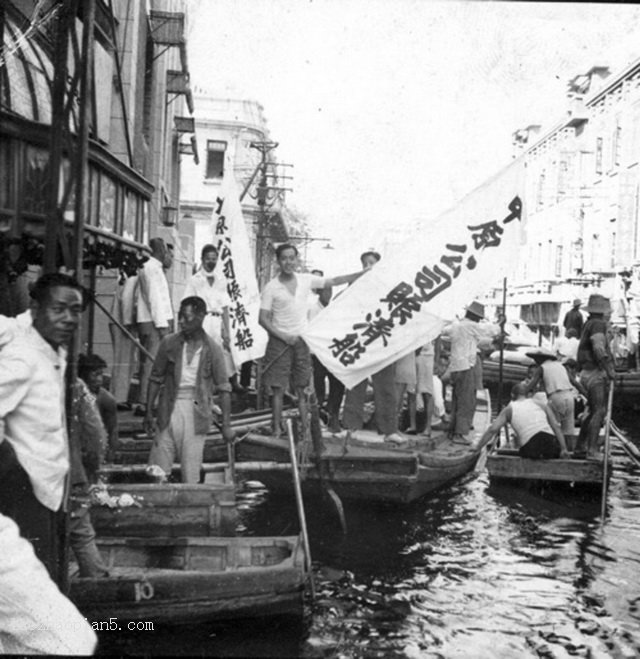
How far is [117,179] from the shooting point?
24.4ft

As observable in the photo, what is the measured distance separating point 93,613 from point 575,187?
106 feet

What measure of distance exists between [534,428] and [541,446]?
217 millimetres

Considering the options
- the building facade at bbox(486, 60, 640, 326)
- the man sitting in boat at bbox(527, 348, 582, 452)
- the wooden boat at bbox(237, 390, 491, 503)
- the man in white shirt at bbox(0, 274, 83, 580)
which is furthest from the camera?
the building facade at bbox(486, 60, 640, 326)

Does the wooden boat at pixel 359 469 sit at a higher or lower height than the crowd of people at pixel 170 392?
lower

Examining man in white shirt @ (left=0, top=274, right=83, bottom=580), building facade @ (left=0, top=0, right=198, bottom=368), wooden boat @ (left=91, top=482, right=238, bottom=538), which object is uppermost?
building facade @ (left=0, top=0, right=198, bottom=368)

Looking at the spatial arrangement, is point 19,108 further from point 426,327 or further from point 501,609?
point 501,609

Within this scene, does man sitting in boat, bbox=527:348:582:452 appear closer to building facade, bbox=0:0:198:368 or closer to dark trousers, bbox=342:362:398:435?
dark trousers, bbox=342:362:398:435

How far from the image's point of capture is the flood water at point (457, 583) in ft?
18.7

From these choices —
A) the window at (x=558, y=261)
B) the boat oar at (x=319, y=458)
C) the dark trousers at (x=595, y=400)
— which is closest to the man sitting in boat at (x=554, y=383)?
the dark trousers at (x=595, y=400)

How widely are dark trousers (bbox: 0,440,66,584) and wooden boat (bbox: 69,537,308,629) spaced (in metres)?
0.49

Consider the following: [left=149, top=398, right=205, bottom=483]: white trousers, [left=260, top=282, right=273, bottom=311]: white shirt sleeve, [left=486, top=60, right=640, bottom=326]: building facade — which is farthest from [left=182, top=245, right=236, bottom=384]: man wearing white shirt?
[left=486, top=60, right=640, bottom=326]: building facade

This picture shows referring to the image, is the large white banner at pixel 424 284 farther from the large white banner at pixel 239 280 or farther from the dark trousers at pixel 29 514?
the dark trousers at pixel 29 514

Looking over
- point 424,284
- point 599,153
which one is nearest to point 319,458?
point 424,284

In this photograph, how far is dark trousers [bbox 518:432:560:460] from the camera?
1036 cm
